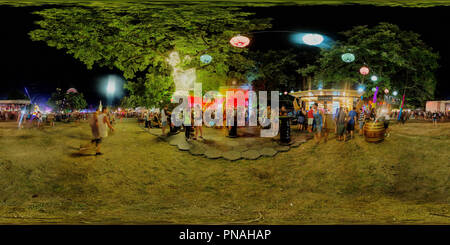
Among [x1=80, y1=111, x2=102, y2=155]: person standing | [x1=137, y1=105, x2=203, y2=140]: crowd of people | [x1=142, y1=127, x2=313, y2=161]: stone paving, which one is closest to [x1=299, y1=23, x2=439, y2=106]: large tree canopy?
[x1=142, y1=127, x2=313, y2=161]: stone paving

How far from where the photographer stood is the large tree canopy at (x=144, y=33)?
19.3ft

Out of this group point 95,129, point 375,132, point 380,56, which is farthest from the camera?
point 380,56

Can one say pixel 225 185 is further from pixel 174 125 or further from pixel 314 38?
pixel 174 125

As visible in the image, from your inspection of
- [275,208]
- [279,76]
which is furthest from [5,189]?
[279,76]

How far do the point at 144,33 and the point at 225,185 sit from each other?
5.57m

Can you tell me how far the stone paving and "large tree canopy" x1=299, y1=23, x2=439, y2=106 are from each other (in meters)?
5.61

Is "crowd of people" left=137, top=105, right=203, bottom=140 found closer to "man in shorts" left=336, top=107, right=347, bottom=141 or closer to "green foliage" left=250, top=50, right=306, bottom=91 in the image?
"man in shorts" left=336, top=107, right=347, bottom=141

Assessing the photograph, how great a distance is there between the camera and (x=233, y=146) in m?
7.94

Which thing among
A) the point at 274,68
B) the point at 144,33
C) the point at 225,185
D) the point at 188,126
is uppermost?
the point at 274,68

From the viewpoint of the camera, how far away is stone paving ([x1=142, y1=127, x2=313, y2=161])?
724 centimetres

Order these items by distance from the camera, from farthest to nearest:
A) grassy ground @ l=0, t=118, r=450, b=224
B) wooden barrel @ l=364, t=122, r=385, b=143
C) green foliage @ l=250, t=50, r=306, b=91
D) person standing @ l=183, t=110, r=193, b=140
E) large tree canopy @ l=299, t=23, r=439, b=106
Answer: green foliage @ l=250, t=50, r=306, b=91, large tree canopy @ l=299, t=23, r=439, b=106, person standing @ l=183, t=110, r=193, b=140, wooden barrel @ l=364, t=122, r=385, b=143, grassy ground @ l=0, t=118, r=450, b=224

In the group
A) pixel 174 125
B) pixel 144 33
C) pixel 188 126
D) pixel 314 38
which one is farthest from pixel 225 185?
pixel 144 33

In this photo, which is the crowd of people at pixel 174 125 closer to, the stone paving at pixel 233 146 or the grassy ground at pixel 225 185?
the stone paving at pixel 233 146
